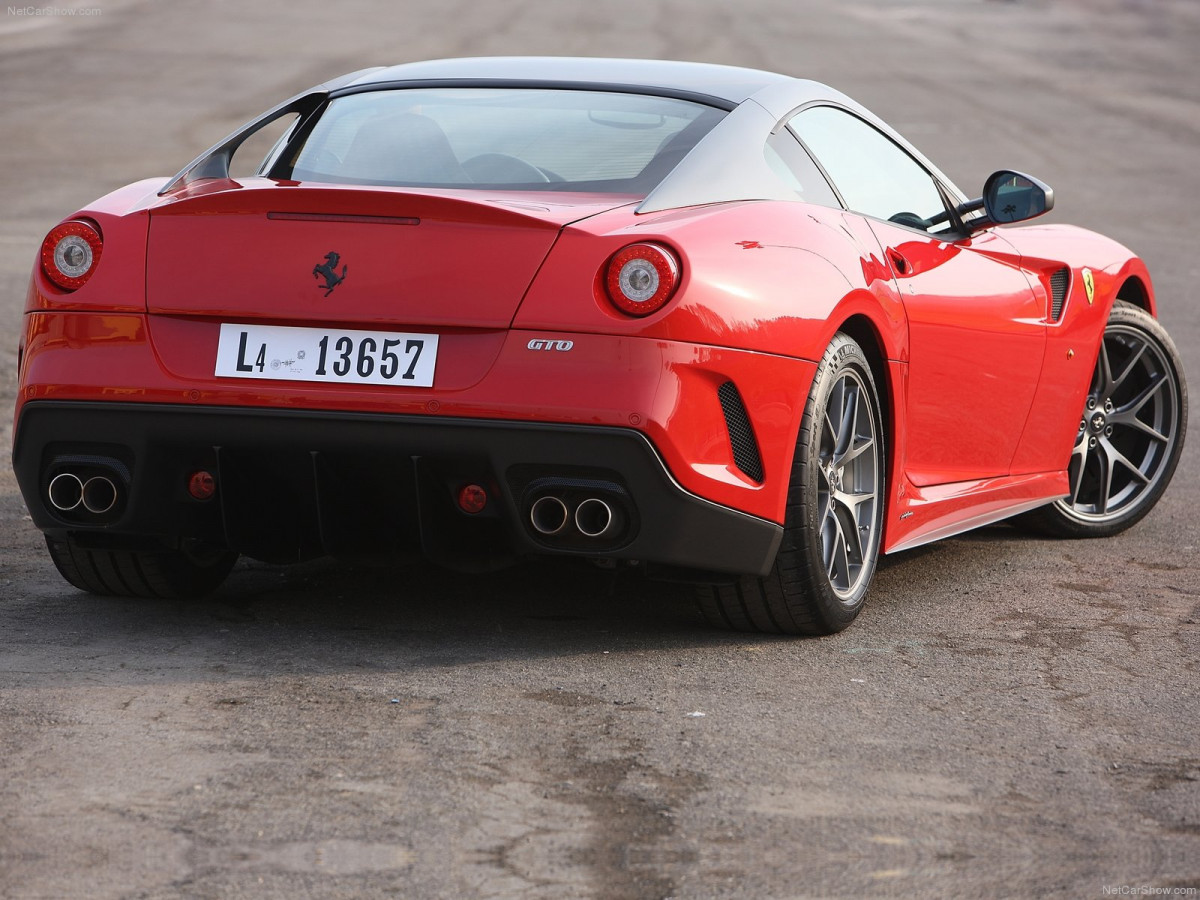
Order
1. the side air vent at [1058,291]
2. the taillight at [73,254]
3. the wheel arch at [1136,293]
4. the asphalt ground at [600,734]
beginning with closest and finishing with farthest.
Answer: the asphalt ground at [600,734] < the taillight at [73,254] < the side air vent at [1058,291] < the wheel arch at [1136,293]

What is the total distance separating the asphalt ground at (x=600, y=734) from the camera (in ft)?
9.87

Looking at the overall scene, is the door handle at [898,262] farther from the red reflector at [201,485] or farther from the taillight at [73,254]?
the taillight at [73,254]

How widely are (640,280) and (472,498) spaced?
0.63 meters

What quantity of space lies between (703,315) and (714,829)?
4.32ft

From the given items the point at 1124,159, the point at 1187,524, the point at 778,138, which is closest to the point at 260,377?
the point at 778,138

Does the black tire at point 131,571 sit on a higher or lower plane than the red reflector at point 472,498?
lower

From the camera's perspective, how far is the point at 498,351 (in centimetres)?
404

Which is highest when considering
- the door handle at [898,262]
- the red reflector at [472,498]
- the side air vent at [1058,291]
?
the door handle at [898,262]

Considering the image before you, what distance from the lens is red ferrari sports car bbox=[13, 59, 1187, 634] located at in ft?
13.3

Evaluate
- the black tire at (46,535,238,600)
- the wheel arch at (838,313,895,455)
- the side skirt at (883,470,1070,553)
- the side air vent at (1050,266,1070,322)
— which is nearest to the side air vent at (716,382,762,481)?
the wheel arch at (838,313,895,455)

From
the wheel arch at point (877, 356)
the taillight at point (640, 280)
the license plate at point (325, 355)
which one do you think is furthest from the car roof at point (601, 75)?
the license plate at point (325, 355)

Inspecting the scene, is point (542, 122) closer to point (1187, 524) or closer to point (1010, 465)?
point (1010, 465)

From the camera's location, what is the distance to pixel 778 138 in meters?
4.88

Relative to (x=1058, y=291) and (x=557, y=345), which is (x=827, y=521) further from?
(x=1058, y=291)
